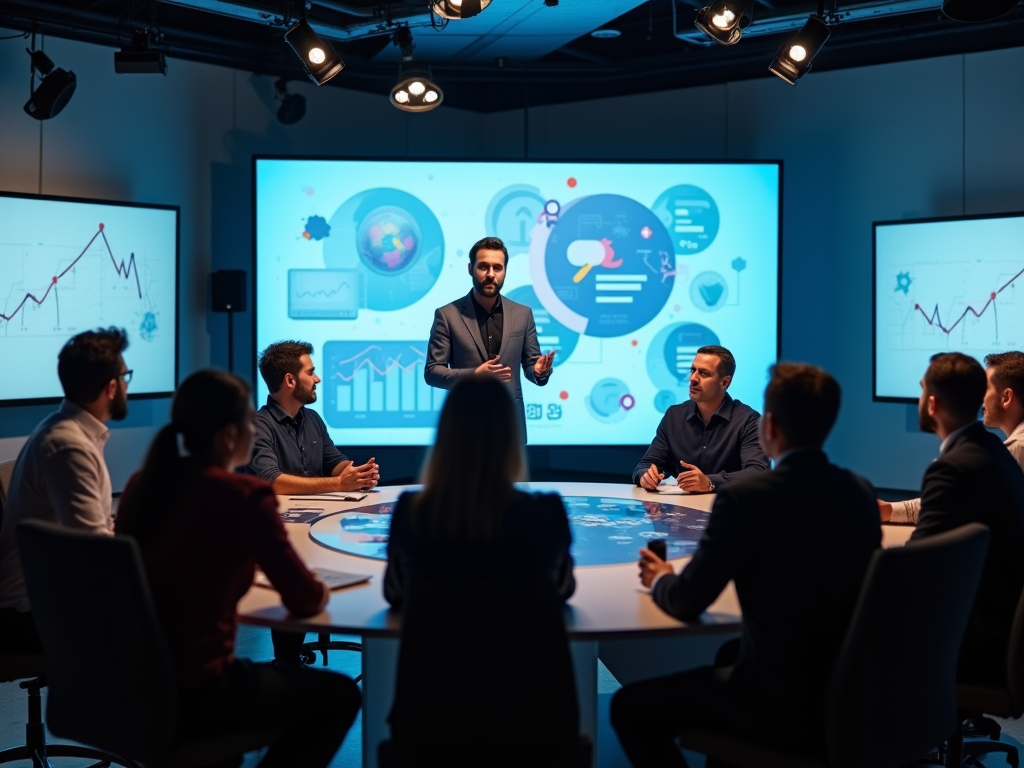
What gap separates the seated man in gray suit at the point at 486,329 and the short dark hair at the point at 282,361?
1048 mm

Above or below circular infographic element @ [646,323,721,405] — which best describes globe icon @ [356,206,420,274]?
above

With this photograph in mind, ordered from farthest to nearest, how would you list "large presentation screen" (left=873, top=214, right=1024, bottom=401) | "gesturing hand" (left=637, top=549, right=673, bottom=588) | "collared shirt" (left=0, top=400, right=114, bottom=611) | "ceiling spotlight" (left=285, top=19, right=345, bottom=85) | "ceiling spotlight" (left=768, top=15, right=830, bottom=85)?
"large presentation screen" (left=873, top=214, right=1024, bottom=401), "ceiling spotlight" (left=285, top=19, right=345, bottom=85), "ceiling spotlight" (left=768, top=15, right=830, bottom=85), "collared shirt" (left=0, top=400, right=114, bottom=611), "gesturing hand" (left=637, top=549, right=673, bottom=588)

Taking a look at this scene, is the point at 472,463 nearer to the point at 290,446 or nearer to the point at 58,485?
the point at 58,485

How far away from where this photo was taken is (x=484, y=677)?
1.94 m

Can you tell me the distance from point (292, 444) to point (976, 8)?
3.36 metres

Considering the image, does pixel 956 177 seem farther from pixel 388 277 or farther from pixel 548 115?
pixel 388 277

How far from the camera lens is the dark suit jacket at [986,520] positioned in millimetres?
2613

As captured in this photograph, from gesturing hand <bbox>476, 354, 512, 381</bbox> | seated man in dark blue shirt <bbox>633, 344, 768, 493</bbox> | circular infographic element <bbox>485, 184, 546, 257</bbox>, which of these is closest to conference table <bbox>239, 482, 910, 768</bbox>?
seated man in dark blue shirt <bbox>633, 344, 768, 493</bbox>

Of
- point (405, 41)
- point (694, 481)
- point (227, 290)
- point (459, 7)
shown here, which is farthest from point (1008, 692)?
point (227, 290)

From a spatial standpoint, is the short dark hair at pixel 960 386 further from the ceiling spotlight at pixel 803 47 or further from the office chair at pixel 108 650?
the ceiling spotlight at pixel 803 47

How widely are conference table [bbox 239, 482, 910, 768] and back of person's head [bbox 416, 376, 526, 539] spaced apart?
34 centimetres

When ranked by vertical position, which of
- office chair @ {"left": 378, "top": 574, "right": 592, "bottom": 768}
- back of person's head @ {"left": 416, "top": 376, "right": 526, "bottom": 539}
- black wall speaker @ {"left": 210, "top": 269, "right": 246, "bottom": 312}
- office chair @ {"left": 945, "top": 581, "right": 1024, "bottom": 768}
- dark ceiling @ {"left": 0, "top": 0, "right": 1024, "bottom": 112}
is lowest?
office chair @ {"left": 945, "top": 581, "right": 1024, "bottom": 768}

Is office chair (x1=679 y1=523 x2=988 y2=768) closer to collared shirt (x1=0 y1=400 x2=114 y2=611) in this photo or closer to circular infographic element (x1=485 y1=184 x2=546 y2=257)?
collared shirt (x1=0 y1=400 x2=114 y2=611)

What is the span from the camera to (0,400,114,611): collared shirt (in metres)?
2.70
